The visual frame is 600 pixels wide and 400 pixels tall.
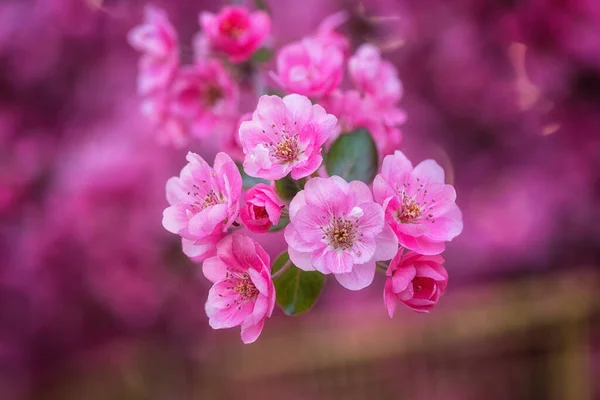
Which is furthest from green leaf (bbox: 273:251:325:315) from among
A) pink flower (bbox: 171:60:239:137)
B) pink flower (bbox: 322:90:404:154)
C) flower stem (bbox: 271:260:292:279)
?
pink flower (bbox: 171:60:239:137)

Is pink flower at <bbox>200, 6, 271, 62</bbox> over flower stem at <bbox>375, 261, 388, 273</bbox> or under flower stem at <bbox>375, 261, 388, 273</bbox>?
over

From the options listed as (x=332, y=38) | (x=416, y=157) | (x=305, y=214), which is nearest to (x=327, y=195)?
(x=305, y=214)

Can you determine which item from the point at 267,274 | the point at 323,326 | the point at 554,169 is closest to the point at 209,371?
the point at 323,326

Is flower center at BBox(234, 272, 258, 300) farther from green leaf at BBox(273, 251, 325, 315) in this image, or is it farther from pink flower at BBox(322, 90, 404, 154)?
pink flower at BBox(322, 90, 404, 154)

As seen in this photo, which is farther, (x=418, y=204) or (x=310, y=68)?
(x=310, y=68)

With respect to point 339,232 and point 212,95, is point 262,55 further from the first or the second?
point 339,232

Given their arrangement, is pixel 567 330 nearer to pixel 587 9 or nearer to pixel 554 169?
pixel 554 169
